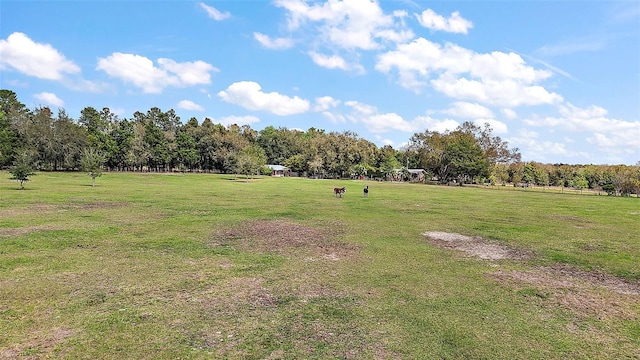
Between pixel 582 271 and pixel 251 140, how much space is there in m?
115

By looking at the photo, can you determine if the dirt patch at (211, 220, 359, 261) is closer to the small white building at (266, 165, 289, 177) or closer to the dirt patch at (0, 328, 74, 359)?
the dirt patch at (0, 328, 74, 359)

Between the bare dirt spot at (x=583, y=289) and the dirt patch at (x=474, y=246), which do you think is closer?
the bare dirt spot at (x=583, y=289)

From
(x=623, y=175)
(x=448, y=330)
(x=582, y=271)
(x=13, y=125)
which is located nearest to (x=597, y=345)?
(x=448, y=330)

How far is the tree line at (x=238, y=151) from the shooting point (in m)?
77.2

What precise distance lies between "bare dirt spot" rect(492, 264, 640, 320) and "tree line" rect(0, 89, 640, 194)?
67.7 meters

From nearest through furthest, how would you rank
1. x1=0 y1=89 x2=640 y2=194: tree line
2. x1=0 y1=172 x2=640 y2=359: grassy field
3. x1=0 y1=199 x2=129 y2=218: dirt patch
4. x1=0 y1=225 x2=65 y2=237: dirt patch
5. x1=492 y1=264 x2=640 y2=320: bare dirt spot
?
x1=0 y1=172 x2=640 y2=359: grassy field
x1=492 y1=264 x2=640 y2=320: bare dirt spot
x1=0 y1=225 x2=65 y2=237: dirt patch
x1=0 y1=199 x2=129 y2=218: dirt patch
x1=0 y1=89 x2=640 y2=194: tree line

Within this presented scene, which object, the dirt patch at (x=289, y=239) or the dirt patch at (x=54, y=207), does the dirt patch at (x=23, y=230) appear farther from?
the dirt patch at (x=289, y=239)

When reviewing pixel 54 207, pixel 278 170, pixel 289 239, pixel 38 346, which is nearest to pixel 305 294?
pixel 38 346

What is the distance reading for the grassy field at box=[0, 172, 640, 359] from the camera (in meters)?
6.10

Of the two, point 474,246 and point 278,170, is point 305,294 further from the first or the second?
point 278,170

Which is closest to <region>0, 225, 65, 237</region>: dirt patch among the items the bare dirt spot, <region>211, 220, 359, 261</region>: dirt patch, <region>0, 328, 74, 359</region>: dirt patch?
<region>211, 220, 359, 261</region>: dirt patch

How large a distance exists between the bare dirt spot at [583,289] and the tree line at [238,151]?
2664 inches

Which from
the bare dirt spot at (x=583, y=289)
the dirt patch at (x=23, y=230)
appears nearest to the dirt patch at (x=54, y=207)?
the dirt patch at (x=23, y=230)

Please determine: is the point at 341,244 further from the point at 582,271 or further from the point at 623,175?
the point at 623,175
